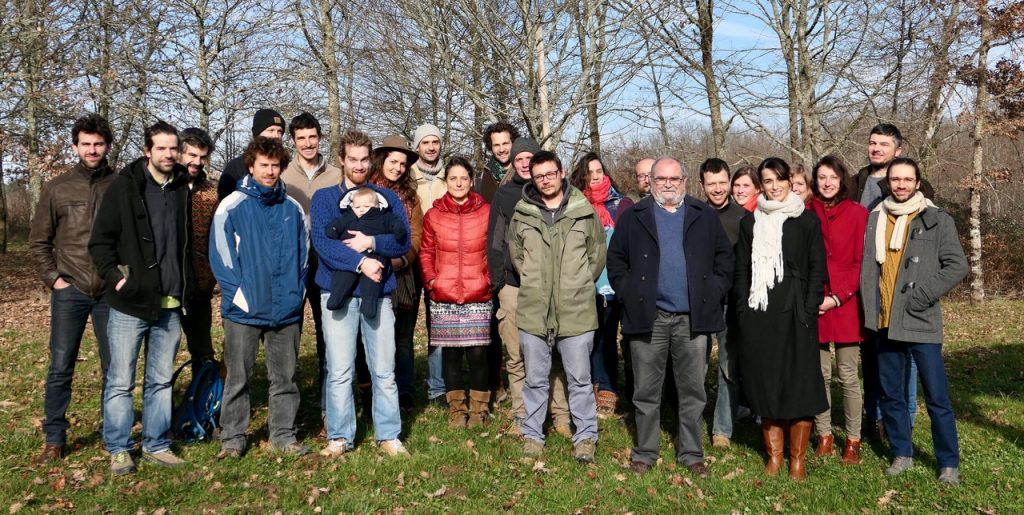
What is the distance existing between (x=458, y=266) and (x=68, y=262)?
281 cm

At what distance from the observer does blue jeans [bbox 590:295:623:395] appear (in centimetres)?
659

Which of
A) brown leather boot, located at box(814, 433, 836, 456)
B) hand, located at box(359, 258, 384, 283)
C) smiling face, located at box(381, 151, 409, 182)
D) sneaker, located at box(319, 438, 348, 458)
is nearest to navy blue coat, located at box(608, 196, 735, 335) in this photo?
brown leather boot, located at box(814, 433, 836, 456)

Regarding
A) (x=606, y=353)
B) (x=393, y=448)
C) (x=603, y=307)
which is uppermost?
(x=603, y=307)

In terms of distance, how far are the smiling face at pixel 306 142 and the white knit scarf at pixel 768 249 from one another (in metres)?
3.61

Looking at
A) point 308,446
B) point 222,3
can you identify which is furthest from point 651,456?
point 222,3

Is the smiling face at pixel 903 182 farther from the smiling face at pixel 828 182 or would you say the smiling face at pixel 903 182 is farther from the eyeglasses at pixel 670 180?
the eyeglasses at pixel 670 180

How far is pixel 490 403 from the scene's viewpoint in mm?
6910

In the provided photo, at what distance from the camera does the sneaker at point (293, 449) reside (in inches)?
208

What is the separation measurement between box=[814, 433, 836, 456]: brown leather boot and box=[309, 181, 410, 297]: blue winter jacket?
3522 millimetres

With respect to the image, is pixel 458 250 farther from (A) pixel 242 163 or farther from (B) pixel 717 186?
(B) pixel 717 186

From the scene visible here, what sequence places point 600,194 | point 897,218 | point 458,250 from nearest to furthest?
point 897,218
point 458,250
point 600,194

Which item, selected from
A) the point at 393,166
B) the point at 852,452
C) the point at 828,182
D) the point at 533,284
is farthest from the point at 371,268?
the point at 852,452

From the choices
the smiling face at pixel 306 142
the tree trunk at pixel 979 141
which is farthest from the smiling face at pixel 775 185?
the tree trunk at pixel 979 141

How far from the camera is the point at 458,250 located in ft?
19.2
